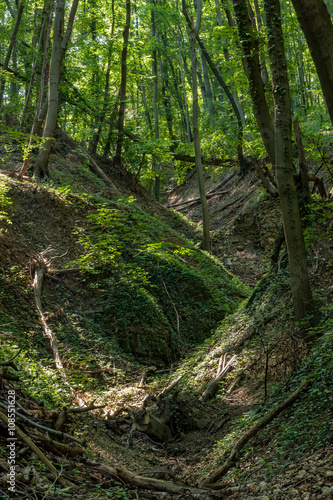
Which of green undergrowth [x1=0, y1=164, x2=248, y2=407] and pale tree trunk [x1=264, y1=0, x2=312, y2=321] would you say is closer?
pale tree trunk [x1=264, y1=0, x2=312, y2=321]

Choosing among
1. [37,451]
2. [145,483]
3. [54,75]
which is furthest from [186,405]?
[54,75]

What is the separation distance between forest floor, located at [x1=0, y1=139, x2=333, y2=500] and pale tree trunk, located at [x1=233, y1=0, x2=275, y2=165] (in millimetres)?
1909

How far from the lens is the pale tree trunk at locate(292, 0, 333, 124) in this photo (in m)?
3.49

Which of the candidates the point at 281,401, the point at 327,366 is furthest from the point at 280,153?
the point at 281,401

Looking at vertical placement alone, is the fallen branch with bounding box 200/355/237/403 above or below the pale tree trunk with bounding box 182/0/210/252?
below

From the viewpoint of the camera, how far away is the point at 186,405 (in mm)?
6637

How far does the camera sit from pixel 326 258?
750 centimetres

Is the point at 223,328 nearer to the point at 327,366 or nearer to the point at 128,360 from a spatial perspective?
the point at 128,360

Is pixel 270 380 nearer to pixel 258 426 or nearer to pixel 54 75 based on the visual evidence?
pixel 258 426

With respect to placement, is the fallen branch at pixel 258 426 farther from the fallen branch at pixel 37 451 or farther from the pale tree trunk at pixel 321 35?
the pale tree trunk at pixel 321 35

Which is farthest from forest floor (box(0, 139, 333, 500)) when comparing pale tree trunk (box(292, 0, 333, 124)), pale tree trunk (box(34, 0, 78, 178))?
pale tree trunk (box(292, 0, 333, 124))

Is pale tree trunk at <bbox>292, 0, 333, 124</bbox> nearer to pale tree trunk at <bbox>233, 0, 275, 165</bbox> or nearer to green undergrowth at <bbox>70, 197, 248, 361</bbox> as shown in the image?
pale tree trunk at <bbox>233, 0, 275, 165</bbox>

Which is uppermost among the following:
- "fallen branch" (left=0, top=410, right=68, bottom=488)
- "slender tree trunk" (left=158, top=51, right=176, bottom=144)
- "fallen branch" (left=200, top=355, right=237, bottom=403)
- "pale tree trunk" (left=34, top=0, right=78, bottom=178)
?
"slender tree trunk" (left=158, top=51, right=176, bottom=144)

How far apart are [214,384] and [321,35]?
5751mm
